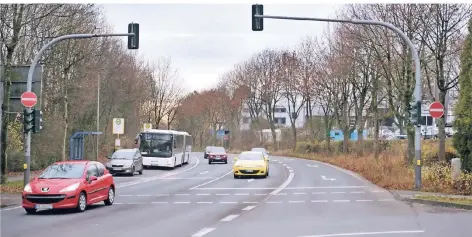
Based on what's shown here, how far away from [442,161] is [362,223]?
19.4m

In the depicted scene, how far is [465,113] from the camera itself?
1019 inches

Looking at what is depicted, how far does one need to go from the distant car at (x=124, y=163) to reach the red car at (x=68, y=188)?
755 inches

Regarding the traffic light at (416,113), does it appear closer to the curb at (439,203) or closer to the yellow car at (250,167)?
the curb at (439,203)

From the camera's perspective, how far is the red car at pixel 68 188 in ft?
57.3

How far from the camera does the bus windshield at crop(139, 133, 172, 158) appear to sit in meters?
48.0

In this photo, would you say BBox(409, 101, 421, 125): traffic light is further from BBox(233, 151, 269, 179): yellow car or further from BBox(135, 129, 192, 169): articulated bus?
BBox(135, 129, 192, 169): articulated bus

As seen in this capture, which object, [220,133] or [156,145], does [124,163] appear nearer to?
[156,145]

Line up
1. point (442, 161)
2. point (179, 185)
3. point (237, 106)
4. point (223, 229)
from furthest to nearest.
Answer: point (237, 106), point (442, 161), point (179, 185), point (223, 229)

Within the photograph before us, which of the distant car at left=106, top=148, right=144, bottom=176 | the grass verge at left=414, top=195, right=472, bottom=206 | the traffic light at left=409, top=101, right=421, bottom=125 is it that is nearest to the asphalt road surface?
the grass verge at left=414, top=195, right=472, bottom=206

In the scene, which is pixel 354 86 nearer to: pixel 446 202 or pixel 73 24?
pixel 73 24

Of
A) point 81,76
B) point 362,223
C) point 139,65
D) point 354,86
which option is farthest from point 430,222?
point 139,65

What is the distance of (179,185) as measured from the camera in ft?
102

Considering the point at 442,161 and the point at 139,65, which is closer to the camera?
the point at 442,161

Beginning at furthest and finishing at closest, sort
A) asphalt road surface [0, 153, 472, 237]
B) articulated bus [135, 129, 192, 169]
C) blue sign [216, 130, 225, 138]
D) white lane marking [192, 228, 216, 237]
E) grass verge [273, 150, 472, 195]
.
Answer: blue sign [216, 130, 225, 138] → articulated bus [135, 129, 192, 169] → grass verge [273, 150, 472, 195] → asphalt road surface [0, 153, 472, 237] → white lane marking [192, 228, 216, 237]
